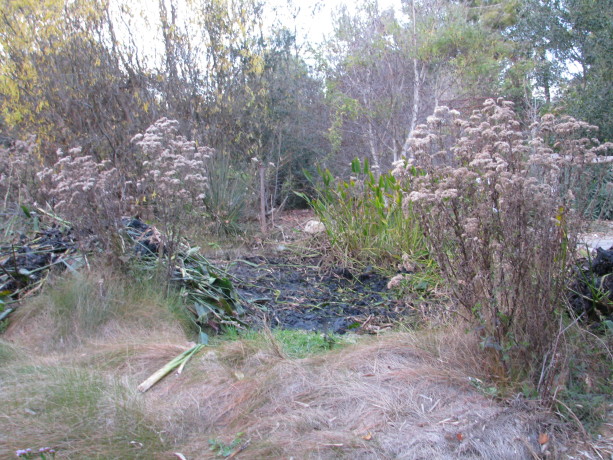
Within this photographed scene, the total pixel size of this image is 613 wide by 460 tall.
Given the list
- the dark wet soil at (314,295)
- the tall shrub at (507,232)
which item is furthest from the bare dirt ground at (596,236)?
the dark wet soil at (314,295)

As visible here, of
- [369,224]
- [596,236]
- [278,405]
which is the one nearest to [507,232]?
[278,405]

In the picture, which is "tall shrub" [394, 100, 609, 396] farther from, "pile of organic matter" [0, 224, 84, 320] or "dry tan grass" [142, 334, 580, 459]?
"pile of organic matter" [0, 224, 84, 320]

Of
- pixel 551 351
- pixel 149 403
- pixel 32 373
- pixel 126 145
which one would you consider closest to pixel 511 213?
pixel 551 351

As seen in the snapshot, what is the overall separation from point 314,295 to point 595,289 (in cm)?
263

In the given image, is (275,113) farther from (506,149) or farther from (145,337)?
(506,149)

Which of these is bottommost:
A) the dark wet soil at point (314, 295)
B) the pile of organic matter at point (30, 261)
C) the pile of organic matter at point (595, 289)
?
the dark wet soil at point (314, 295)

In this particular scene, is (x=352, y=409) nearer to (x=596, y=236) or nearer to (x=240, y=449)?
(x=240, y=449)

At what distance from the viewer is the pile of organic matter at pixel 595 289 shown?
10.1 feet

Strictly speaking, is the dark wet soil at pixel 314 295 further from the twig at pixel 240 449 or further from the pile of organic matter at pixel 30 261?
the twig at pixel 240 449

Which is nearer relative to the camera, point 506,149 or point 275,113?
point 506,149

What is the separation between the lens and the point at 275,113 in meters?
9.36

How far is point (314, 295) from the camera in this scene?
17.0 ft

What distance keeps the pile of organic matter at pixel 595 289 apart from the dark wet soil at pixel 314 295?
1.32 m

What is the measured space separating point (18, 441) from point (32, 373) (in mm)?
756
